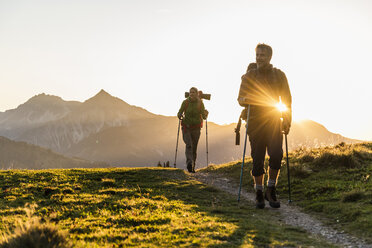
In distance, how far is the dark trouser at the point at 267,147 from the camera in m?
8.05

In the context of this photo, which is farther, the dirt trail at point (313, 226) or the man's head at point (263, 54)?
the man's head at point (263, 54)

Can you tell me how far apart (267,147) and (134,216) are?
3.91 metres

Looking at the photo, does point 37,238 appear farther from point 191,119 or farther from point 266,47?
point 191,119

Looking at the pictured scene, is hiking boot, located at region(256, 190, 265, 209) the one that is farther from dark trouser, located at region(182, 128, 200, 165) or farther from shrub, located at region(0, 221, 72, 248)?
dark trouser, located at region(182, 128, 200, 165)

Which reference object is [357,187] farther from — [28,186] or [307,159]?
[28,186]

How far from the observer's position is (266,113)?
8234 mm

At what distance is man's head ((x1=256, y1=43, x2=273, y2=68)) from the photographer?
26.0 ft

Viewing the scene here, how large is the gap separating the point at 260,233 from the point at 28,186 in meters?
7.75

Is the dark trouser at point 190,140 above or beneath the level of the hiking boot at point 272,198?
above

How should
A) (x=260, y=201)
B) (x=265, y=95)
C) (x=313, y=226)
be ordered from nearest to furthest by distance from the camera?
(x=313, y=226) → (x=260, y=201) → (x=265, y=95)

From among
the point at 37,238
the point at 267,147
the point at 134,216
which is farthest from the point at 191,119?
the point at 37,238

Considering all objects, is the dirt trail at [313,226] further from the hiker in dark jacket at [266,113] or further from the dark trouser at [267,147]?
the dark trouser at [267,147]

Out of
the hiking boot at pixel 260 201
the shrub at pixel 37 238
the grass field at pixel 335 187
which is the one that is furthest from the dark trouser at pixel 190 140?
the shrub at pixel 37 238

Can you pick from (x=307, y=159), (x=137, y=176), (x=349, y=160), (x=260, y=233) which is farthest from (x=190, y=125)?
(x=260, y=233)
